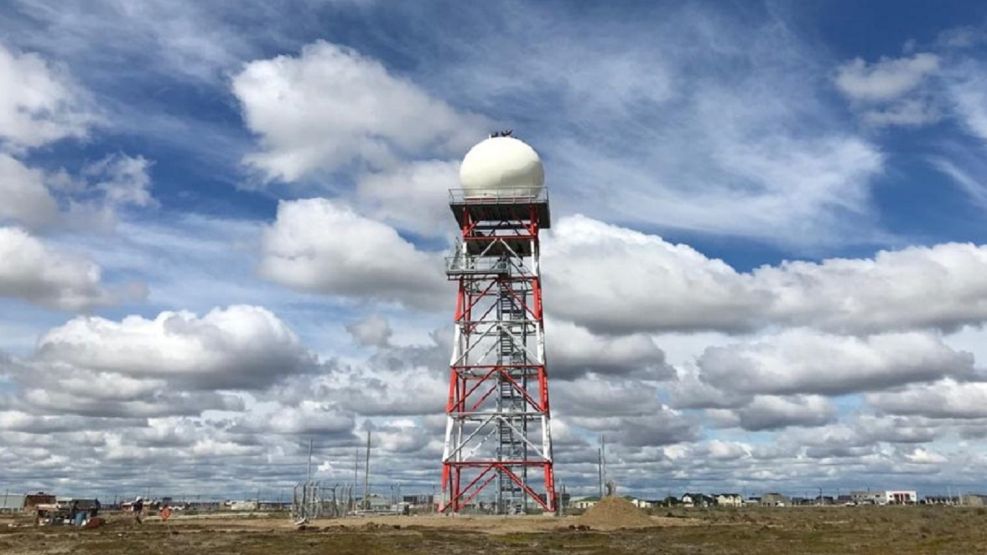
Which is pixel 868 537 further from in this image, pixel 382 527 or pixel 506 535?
pixel 382 527

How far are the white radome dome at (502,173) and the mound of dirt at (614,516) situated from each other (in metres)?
25.2

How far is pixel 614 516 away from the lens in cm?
6291

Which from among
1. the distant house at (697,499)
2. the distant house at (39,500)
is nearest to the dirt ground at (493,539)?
the distant house at (39,500)

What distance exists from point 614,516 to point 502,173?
2838 cm

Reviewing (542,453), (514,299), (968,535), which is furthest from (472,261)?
(968,535)

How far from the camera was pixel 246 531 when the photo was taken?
54625 mm

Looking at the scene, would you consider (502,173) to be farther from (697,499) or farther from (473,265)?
(697,499)

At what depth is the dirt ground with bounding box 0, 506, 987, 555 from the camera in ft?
133

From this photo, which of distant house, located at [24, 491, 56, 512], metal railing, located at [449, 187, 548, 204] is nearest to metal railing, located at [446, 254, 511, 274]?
metal railing, located at [449, 187, 548, 204]

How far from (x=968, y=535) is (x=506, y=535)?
27441mm

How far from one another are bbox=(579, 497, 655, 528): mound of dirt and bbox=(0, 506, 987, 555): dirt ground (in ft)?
4.95

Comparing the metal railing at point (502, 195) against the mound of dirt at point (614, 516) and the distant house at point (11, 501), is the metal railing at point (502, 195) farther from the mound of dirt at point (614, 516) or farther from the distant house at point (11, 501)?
the distant house at point (11, 501)

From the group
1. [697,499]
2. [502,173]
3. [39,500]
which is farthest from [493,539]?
[697,499]

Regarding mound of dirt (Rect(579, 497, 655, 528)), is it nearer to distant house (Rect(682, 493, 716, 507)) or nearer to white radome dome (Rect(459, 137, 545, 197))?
white radome dome (Rect(459, 137, 545, 197))
